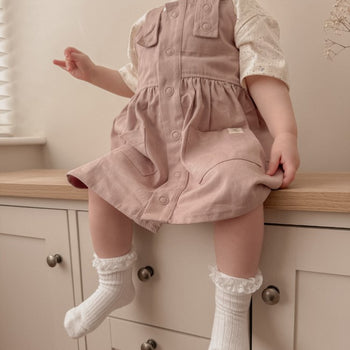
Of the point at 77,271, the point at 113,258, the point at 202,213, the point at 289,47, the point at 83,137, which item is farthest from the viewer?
the point at 83,137

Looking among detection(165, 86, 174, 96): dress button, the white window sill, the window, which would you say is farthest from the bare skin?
the window

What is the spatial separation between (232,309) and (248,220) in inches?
5.4

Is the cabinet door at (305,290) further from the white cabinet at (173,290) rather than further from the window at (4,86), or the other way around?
the window at (4,86)

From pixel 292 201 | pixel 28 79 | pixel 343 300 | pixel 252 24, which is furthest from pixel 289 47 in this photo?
pixel 28 79

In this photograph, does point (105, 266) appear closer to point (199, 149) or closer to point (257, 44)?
point (199, 149)

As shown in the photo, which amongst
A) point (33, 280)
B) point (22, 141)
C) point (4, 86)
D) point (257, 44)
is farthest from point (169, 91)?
point (4, 86)

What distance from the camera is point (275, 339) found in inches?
21.3

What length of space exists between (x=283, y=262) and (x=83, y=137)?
80cm

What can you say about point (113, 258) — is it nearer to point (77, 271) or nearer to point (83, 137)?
point (77, 271)

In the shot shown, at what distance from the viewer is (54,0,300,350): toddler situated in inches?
19.3

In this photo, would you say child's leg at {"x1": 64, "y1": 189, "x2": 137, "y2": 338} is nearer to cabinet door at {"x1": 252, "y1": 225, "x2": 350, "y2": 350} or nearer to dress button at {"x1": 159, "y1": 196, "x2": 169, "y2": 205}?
Answer: dress button at {"x1": 159, "y1": 196, "x2": 169, "y2": 205}

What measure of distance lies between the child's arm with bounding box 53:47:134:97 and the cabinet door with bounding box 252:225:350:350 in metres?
0.49

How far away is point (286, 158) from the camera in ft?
1.70

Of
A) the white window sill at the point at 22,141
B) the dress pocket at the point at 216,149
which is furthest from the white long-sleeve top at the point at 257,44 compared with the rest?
the white window sill at the point at 22,141
